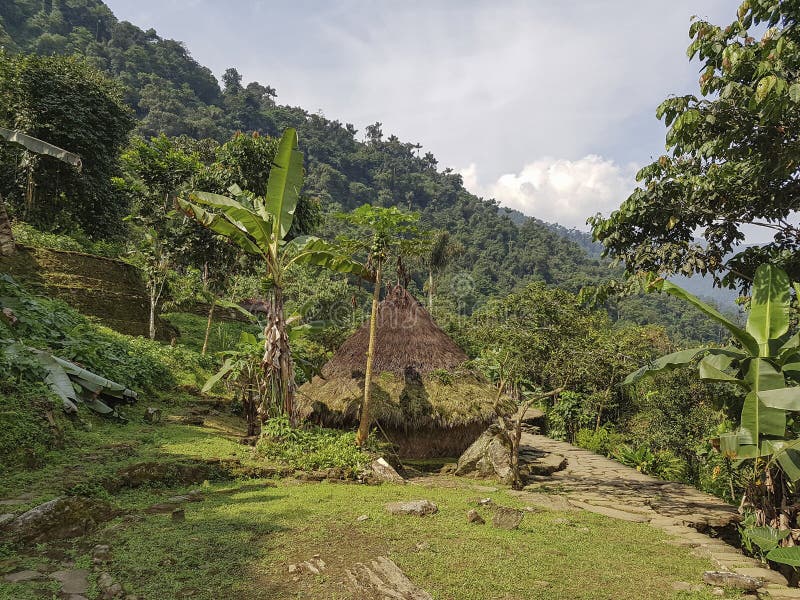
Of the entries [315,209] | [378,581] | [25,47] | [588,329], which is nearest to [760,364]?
[378,581]

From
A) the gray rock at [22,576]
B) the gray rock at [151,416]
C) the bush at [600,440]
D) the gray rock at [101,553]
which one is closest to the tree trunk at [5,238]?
the gray rock at [151,416]

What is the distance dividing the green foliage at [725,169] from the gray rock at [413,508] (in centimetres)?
479

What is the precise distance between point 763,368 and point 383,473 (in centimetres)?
564

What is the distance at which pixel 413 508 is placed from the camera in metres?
5.63

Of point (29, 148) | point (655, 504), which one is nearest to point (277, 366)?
point (29, 148)

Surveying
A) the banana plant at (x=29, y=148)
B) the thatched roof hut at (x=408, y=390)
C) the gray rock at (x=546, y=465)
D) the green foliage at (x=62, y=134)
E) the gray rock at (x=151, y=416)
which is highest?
the green foliage at (x=62, y=134)

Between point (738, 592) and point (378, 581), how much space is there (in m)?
3.26

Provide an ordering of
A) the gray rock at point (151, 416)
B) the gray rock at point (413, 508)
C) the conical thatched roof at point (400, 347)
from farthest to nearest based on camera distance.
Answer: the conical thatched roof at point (400, 347) < the gray rock at point (151, 416) < the gray rock at point (413, 508)

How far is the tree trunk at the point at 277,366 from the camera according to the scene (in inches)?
328

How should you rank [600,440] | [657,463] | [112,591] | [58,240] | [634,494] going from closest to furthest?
[112,591] < [634,494] < [657,463] < [600,440] < [58,240]

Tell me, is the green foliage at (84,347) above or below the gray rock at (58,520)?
above

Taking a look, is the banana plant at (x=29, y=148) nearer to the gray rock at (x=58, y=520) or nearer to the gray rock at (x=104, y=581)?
the gray rock at (x=58, y=520)

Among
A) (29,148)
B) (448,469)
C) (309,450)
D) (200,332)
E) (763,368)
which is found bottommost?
(448,469)

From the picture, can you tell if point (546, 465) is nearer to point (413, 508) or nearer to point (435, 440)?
point (435, 440)
